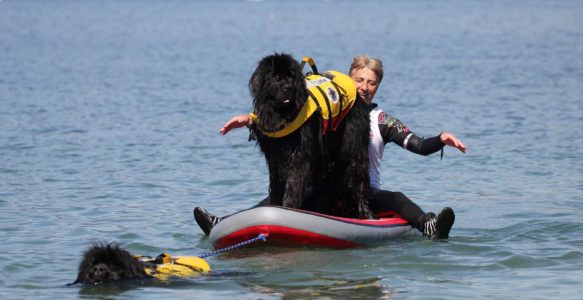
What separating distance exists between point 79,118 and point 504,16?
38.3 meters

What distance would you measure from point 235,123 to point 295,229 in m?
0.90

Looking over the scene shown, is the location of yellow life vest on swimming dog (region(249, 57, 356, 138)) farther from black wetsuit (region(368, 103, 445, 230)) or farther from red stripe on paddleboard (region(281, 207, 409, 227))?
red stripe on paddleboard (region(281, 207, 409, 227))

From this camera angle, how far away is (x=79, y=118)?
1677 cm

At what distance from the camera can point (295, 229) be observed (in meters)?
7.27

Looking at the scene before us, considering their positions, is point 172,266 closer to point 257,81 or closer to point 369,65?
point 257,81

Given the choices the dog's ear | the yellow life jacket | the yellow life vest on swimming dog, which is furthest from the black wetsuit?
the yellow life jacket

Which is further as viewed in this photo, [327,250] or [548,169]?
[548,169]

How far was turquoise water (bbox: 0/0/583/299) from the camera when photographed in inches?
279

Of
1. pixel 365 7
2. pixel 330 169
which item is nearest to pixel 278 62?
pixel 330 169

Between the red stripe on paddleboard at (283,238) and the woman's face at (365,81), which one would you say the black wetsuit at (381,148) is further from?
the red stripe on paddleboard at (283,238)

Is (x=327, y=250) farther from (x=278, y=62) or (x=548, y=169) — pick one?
(x=548, y=169)

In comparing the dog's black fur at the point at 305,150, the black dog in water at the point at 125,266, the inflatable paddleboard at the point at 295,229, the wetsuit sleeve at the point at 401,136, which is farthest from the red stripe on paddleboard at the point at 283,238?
the wetsuit sleeve at the point at 401,136

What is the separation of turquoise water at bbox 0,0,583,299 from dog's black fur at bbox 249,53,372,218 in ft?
1.48

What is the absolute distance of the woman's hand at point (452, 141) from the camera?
738cm
